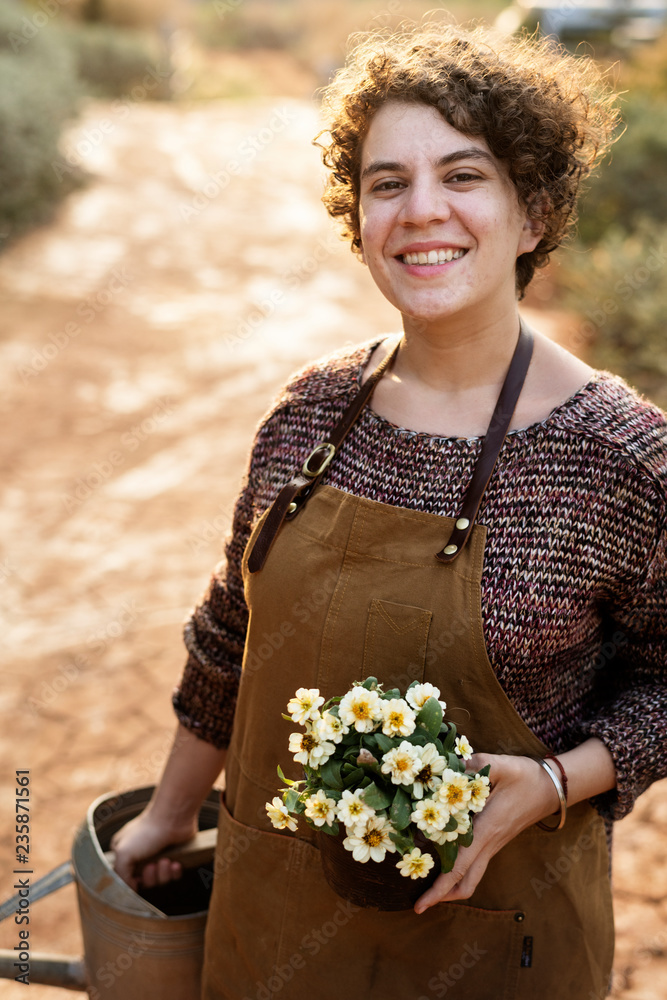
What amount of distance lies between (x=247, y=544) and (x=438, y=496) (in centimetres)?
36

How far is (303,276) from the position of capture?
9.70m

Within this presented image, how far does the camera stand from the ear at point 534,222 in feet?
5.01

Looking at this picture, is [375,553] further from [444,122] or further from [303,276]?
[303,276]

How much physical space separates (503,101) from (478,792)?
1051mm

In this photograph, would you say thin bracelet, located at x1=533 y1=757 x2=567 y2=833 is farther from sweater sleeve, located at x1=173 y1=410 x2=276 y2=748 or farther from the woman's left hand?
sweater sleeve, located at x1=173 y1=410 x2=276 y2=748

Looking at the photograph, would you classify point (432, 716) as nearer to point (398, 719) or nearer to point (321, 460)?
point (398, 719)

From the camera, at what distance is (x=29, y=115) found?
33.1 feet

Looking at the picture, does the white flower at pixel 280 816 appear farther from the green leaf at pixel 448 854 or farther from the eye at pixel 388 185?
the eye at pixel 388 185

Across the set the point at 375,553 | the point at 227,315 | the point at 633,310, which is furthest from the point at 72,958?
the point at 227,315
